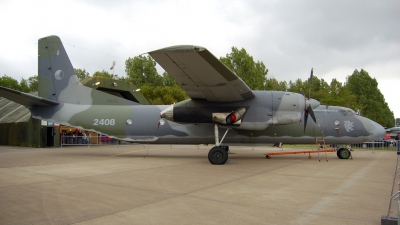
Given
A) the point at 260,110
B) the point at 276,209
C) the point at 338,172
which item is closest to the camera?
the point at 276,209

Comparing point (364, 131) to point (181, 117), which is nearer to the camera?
point (181, 117)

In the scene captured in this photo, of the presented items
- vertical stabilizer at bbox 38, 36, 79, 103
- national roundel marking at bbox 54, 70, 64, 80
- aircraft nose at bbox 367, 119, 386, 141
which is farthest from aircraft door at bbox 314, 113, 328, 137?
national roundel marking at bbox 54, 70, 64, 80

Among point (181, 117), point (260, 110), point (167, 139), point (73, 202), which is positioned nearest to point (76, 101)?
point (167, 139)

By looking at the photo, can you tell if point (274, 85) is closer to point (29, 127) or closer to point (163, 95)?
point (163, 95)

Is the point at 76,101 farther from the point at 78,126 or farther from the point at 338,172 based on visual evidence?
the point at 338,172

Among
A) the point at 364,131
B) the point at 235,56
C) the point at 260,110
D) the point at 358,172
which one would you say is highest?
the point at 235,56

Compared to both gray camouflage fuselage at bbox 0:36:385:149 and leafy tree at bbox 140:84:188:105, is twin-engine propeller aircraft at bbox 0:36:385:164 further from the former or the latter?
leafy tree at bbox 140:84:188:105

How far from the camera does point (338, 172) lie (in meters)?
9.95

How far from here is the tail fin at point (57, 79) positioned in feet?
52.4

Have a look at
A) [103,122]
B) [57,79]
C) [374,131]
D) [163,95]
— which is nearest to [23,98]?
[57,79]

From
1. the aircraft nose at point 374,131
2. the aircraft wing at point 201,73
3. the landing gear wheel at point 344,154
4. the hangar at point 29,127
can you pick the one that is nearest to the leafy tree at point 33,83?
the hangar at point 29,127

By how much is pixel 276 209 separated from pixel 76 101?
1362 cm

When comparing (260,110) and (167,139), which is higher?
(260,110)

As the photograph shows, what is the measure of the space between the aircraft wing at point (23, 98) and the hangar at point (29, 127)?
658 cm
